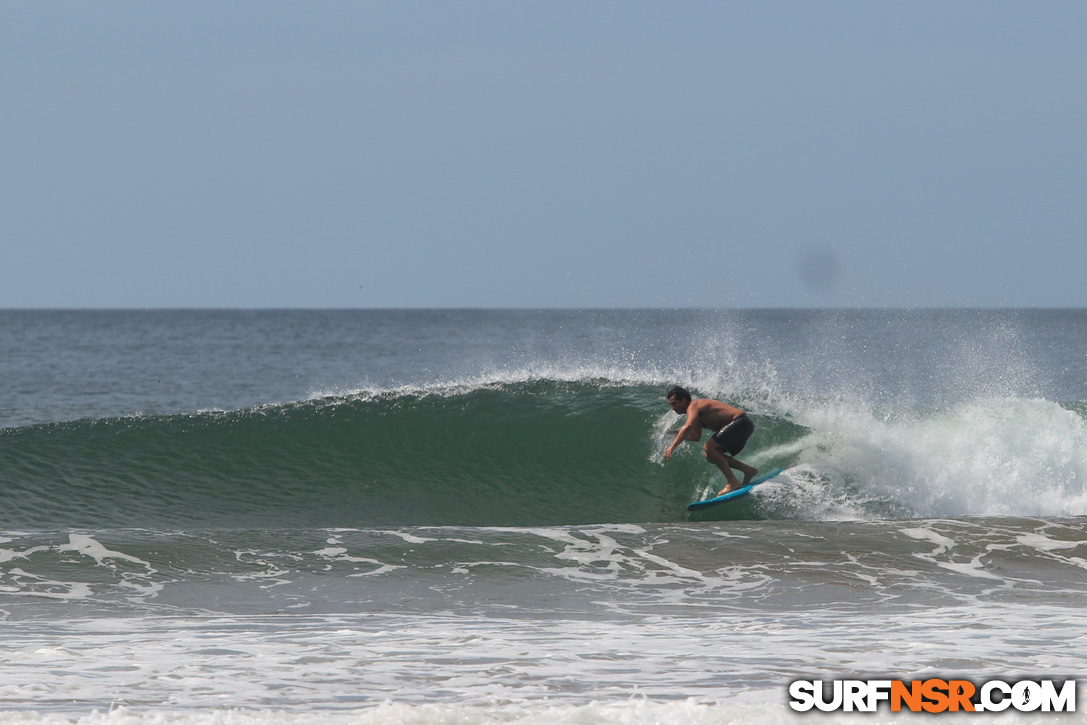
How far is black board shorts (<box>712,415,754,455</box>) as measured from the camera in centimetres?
997

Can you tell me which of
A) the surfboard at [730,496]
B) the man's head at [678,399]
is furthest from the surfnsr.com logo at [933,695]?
→ the surfboard at [730,496]

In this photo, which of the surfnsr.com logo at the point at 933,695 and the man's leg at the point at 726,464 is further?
the man's leg at the point at 726,464

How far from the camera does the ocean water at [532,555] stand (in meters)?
4.89

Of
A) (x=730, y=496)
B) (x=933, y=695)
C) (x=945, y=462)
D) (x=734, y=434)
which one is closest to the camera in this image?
(x=933, y=695)

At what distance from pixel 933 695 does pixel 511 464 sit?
26.1 feet

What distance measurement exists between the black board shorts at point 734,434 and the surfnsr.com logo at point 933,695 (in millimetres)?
5169

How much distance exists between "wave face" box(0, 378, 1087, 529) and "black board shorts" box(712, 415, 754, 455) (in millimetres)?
613

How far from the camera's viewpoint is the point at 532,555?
858cm

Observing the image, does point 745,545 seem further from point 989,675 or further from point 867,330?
point 867,330

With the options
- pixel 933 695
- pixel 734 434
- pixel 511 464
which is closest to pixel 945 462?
pixel 734 434

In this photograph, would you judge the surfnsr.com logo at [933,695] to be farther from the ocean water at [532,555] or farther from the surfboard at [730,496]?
the surfboard at [730,496]

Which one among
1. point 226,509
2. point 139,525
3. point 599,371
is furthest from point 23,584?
point 599,371

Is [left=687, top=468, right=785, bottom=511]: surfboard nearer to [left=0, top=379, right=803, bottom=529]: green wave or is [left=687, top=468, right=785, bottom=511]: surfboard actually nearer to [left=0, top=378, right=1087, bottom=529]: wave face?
[left=0, top=378, right=1087, bottom=529]: wave face

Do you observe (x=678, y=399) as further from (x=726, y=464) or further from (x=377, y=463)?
(x=377, y=463)
